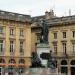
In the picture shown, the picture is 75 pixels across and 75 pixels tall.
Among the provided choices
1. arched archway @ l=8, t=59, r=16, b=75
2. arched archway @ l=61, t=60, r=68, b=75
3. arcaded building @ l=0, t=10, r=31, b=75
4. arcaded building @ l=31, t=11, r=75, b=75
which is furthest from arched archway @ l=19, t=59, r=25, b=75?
arched archway @ l=61, t=60, r=68, b=75

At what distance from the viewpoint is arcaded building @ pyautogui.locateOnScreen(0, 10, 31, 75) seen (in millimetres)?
59578

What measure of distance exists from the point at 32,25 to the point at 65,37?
23.2ft

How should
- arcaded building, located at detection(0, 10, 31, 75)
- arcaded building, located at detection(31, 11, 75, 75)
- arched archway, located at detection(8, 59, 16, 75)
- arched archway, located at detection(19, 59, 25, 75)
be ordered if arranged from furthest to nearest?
arcaded building, located at detection(31, 11, 75, 75), arched archway, located at detection(19, 59, 25, 75), arched archway, located at detection(8, 59, 16, 75), arcaded building, located at detection(0, 10, 31, 75)

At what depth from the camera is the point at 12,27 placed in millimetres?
61688

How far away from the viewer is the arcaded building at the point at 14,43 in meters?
59.6

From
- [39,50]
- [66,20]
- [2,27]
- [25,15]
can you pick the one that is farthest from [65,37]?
[39,50]

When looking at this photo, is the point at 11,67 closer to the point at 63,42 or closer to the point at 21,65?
the point at 21,65

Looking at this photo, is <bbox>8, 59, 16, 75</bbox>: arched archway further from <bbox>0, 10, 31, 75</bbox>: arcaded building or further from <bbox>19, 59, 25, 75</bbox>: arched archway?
<bbox>19, 59, 25, 75</bbox>: arched archway

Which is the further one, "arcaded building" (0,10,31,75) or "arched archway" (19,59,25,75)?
"arched archway" (19,59,25,75)

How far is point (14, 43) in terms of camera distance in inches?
2422

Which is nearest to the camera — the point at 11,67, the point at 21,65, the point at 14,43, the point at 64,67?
the point at 11,67

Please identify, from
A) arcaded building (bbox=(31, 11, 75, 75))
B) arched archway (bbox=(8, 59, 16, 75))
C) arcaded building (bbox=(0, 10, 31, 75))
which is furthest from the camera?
arcaded building (bbox=(31, 11, 75, 75))

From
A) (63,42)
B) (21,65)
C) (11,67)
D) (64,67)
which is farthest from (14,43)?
(64,67)

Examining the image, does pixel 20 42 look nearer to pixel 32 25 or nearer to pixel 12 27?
pixel 12 27
